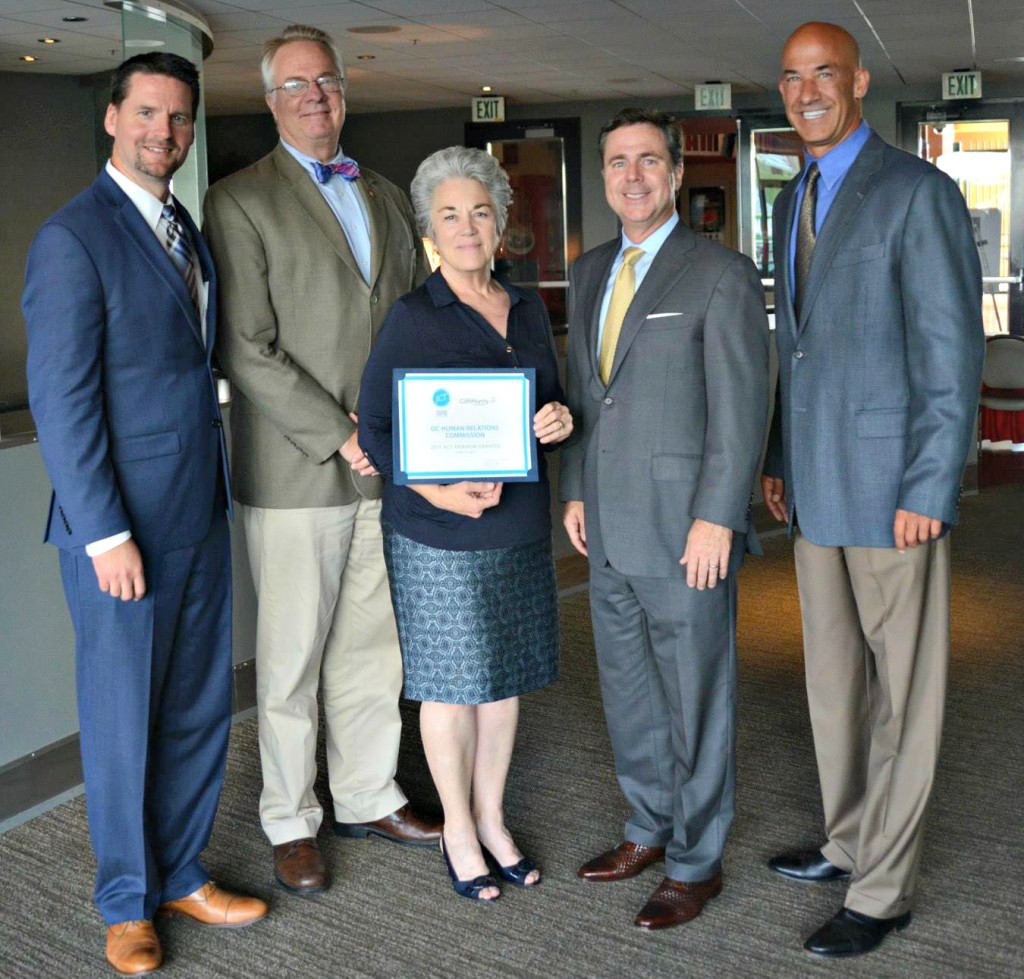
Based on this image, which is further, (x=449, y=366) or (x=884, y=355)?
(x=449, y=366)

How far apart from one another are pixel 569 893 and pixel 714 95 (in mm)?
11442

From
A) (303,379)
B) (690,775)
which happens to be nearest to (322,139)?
(303,379)

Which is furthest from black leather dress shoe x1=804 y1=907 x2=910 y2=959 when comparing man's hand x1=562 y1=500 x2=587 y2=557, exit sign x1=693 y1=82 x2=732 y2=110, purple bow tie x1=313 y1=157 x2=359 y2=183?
exit sign x1=693 y1=82 x2=732 y2=110

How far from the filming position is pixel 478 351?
266 centimetres

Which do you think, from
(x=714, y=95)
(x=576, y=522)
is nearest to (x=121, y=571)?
(x=576, y=522)

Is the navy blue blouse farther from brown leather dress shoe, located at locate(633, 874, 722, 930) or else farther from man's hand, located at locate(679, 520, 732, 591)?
brown leather dress shoe, located at locate(633, 874, 722, 930)

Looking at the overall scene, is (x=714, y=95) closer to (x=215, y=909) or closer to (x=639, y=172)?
(x=639, y=172)

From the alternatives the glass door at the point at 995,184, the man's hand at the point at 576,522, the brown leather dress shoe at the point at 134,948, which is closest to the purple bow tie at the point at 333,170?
the man's hand at the point at 576,522

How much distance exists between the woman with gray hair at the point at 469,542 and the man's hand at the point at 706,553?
14.4 inches

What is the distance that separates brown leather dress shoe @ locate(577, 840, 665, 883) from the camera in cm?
293

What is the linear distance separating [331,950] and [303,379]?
Answer: 127 centimetres

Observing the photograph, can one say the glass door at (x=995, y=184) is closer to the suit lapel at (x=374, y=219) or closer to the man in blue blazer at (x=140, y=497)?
the suit lapel at (x=374, y=219)

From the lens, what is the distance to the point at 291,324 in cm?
291

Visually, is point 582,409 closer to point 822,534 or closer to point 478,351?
point 478,351
